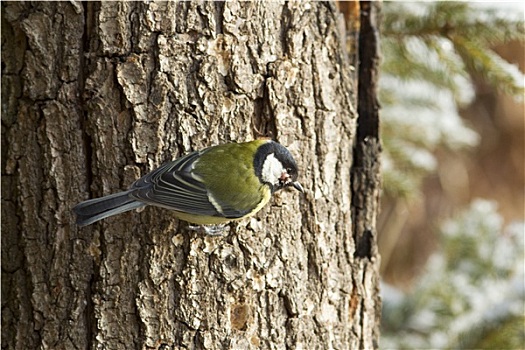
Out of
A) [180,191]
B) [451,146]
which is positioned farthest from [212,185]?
[451,146]

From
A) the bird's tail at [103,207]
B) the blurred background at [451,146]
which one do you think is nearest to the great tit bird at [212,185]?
the bird's tail at [103,207]

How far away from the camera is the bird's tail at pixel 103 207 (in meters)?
1.98

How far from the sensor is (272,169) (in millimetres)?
2162

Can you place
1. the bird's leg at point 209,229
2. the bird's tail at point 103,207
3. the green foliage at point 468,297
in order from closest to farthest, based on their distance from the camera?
1. the bird's tail at point 103,207
2. the bird's leg at point 209,229
3. the green foliage at point 468,297

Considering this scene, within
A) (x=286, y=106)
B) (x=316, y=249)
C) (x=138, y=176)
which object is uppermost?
(x=286, y=106)

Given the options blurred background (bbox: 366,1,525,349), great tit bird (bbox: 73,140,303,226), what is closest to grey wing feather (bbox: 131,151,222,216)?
great tit bird (bbox: 73,140,303,226)

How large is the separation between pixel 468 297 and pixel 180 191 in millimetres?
1407

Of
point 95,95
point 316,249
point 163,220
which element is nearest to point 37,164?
point 95,95

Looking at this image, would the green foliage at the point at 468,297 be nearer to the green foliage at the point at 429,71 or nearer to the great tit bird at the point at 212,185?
the green foliage at the point at 429,71

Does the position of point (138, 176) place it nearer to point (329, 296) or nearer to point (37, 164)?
point (37, 164)

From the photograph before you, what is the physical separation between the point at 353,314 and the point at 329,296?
15cm

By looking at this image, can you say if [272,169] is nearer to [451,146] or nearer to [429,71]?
[429,71]

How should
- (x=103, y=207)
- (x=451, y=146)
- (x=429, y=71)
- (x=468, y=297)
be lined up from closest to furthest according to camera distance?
(x=103, y=207) < (x=468, y=297) < (x=429, y=71) < (x=451, y=146)

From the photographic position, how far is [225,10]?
2.17 meters
